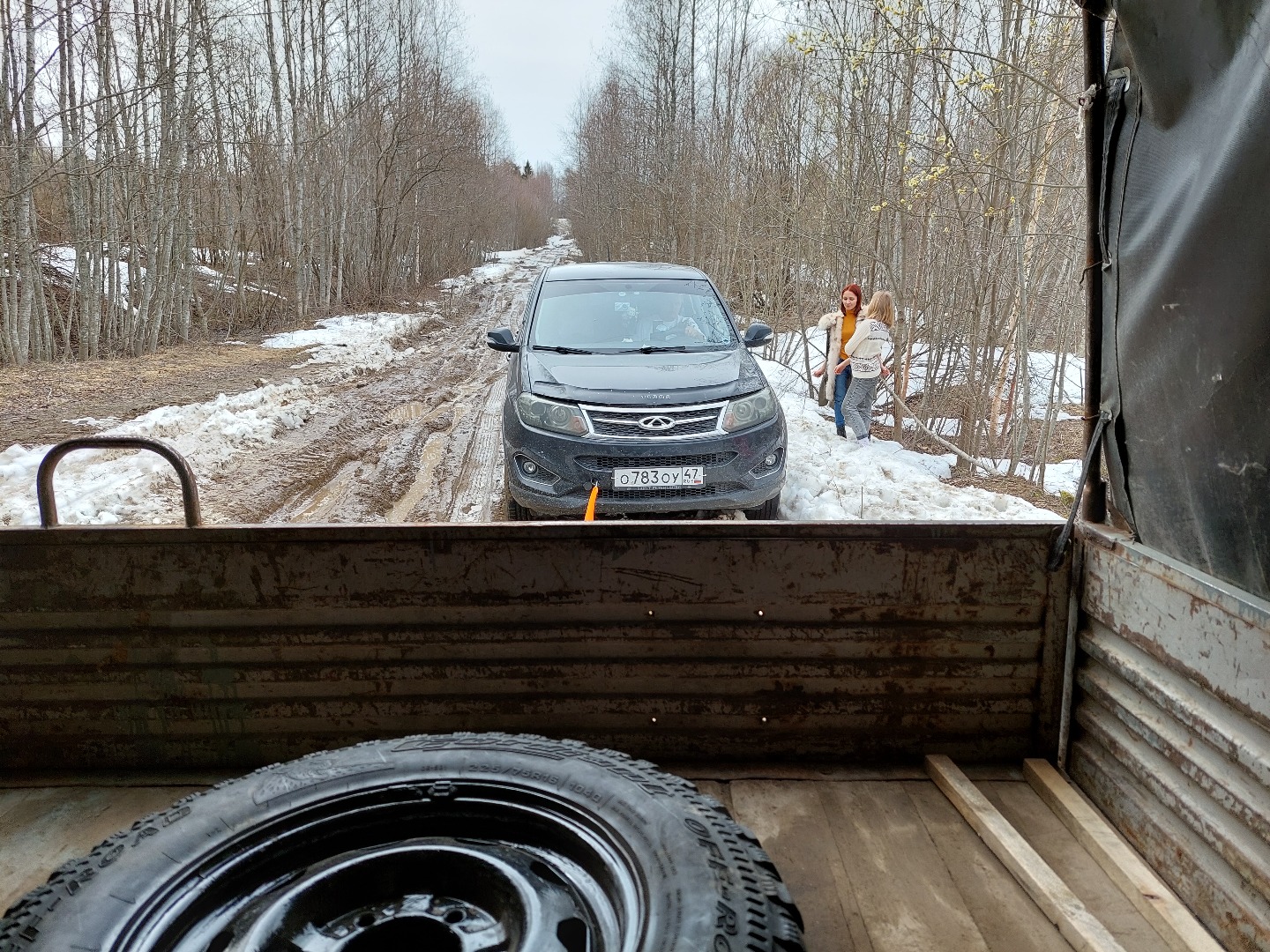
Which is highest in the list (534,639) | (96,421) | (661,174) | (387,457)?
(661,174)

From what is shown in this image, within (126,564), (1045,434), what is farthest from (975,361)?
(126,564)

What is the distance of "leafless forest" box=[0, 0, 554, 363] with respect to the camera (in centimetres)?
1407

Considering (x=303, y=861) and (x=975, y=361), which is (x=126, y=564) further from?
(x=975, y=361)

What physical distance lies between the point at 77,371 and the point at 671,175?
17.8 m

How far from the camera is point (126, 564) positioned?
2.56 metres

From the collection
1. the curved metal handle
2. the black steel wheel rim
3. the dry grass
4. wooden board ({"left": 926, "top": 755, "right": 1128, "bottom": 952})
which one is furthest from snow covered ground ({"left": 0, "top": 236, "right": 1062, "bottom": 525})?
the curved metal handle

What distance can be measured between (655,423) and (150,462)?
4.74 meters

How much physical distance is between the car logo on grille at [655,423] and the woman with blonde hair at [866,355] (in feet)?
14.8

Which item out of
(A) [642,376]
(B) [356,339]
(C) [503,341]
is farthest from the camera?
(B) [356,339]

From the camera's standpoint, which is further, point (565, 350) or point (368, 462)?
point (368, 462)

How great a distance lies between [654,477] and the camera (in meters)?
5.63

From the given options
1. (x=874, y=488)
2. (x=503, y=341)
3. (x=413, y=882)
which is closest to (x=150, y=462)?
(x=503, y=341)

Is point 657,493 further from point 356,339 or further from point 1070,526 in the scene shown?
point 356,339

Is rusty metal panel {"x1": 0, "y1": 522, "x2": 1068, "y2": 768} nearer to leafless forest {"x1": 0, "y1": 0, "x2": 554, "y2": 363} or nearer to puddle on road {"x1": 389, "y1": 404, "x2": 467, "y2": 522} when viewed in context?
puddle on road {"x1": 389, "y1": 404, "x2": 467, "y2": 522}
